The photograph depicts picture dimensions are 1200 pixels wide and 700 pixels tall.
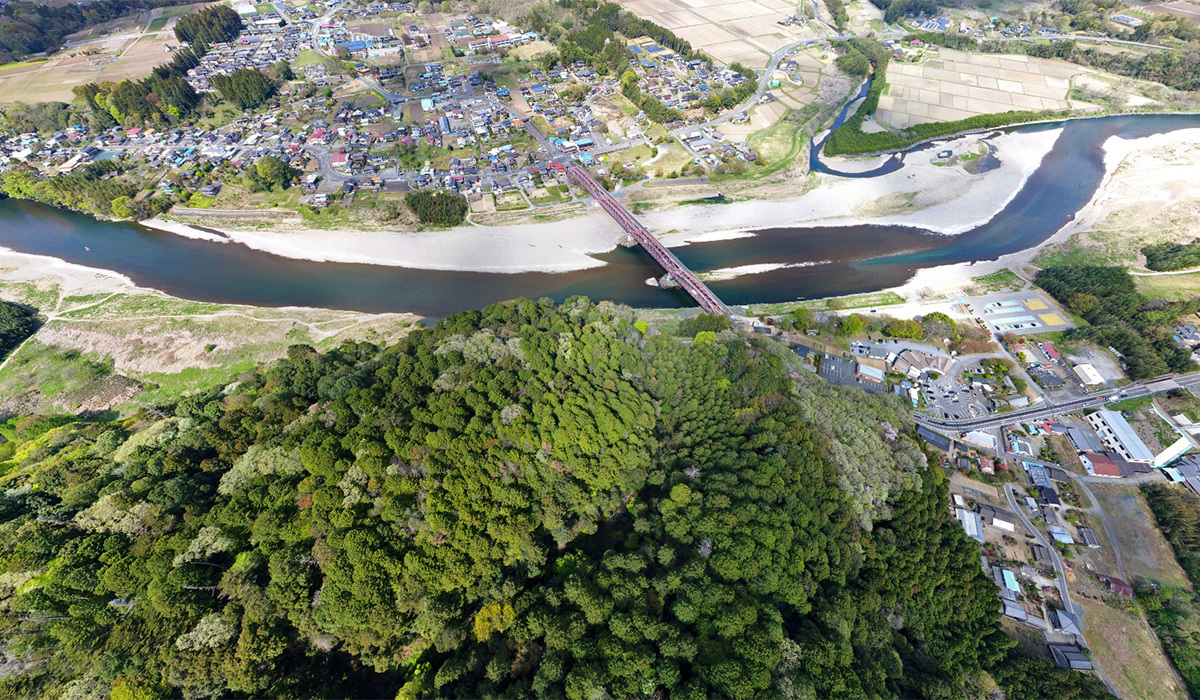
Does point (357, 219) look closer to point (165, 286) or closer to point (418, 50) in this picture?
point (165, 286)

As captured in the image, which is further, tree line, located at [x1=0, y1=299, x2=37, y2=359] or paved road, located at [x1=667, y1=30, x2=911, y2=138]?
paved road, located at [x1=667, y1=30, x2=911, y2=138]

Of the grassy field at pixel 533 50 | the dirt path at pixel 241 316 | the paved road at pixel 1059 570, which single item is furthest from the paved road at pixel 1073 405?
the grassy field at pixel 533 50

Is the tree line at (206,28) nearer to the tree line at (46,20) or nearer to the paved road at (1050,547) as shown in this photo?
the tree line at (46,20)

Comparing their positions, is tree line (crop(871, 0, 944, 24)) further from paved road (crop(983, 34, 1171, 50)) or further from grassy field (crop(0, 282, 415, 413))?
grassy field (crop(0, 282, 415, 413))

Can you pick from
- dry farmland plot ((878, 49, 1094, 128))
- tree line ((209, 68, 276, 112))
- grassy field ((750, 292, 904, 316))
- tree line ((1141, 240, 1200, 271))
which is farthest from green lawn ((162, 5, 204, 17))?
tree line ((1141, 240, 1200, 271))

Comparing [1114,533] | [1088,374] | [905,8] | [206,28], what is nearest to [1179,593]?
[1114,533]
